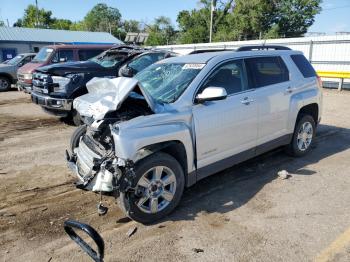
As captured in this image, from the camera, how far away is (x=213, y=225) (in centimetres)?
385

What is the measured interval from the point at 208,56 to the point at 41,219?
119 inches

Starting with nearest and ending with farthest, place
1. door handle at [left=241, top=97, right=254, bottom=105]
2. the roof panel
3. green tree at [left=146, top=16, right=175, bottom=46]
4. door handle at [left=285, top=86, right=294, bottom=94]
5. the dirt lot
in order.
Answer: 1. the dirt lot
2. door handle at [left=241, top=97, right=254, bottom=105]
3. door handle at [left=285, top=86, right=294, bottom=94]
4. the roof panel
5. green tree at [left=146, top=16, right=175, bottom=46]

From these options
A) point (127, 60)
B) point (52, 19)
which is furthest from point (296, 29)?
point (52, 19)

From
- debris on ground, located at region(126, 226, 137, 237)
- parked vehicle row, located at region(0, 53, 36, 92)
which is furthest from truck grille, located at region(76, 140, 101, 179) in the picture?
parked vehicle row, located at region(0, 53, 36, 92)

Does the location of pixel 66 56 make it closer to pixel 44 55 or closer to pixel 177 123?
pixel 44 55

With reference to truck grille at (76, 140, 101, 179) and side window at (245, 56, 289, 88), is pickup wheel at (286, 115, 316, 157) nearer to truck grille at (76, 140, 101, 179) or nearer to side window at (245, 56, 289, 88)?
side window at (245, 56, 289, 88)

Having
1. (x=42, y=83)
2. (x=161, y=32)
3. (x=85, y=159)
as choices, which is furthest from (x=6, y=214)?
(x=161, y=32)

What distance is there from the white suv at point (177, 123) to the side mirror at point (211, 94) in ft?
0.04

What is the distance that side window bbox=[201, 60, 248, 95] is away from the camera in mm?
4484

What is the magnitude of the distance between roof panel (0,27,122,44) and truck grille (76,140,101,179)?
3758 cm

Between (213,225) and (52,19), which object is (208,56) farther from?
(52,19)

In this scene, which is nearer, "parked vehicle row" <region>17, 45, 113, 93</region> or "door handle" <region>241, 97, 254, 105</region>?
"door handle" <region>241, 97, 254, 105</region>

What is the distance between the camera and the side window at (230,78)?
4484 mm

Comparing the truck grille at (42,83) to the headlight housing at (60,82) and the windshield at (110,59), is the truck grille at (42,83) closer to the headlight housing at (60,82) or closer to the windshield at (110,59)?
the headlight housing at (60,82)
